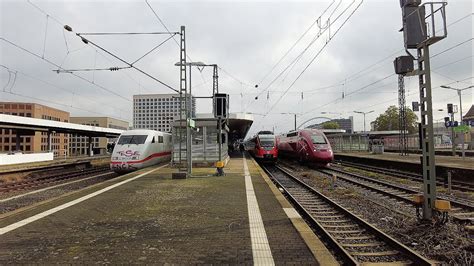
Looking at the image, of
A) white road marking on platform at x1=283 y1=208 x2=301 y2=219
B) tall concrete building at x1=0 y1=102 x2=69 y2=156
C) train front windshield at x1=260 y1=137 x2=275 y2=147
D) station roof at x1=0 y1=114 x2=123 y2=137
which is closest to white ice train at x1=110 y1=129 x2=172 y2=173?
train front windshield at x1=260 y1=137 x2=275 y2=147

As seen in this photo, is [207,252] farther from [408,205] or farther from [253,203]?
[408,205]

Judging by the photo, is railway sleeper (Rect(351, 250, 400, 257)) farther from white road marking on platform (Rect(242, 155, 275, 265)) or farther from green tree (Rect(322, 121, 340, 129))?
green tree (Rect(322, 121, 340, 129))

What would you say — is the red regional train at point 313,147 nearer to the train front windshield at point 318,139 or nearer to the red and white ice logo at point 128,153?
the train front windshield at point 318,139

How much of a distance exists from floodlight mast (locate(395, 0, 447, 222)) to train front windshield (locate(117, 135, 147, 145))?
60.0ft

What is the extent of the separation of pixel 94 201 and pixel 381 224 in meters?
7.63

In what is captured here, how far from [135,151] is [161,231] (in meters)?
15.8

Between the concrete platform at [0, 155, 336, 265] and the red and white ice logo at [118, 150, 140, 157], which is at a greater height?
the red and white ice logo at [118, 150, 140, 157]

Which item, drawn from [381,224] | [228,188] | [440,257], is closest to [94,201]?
[228,188]

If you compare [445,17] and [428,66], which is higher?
[445,17]

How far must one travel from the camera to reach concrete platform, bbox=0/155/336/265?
5.00 metres

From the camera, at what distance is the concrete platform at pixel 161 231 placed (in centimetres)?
500

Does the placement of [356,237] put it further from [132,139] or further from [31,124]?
[31,124]

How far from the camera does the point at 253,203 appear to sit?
9.27m

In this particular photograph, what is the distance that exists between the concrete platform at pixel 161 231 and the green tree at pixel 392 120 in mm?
81864
